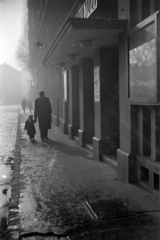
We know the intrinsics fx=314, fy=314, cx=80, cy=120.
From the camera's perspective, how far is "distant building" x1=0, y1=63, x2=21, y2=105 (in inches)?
4102

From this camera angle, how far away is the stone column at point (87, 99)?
9133 mm

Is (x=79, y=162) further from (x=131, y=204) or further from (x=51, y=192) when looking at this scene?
(x=131, y=204)

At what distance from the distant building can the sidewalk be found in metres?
99.1

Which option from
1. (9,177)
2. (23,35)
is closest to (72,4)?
(9,177)

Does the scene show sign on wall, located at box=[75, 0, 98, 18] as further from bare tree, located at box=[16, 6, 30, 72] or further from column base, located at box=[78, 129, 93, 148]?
bare tree, located at box=[16, 6, 30, 72]

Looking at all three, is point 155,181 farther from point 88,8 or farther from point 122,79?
point 88,8

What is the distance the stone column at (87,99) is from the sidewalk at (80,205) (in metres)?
2.36

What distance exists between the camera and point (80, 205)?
4473 mm

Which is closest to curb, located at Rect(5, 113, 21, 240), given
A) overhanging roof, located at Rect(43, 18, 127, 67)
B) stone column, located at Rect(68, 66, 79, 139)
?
overhanging roof, located at Rect(43, 18, 127, 67)

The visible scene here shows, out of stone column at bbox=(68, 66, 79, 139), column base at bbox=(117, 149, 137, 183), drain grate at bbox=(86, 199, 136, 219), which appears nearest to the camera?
drain grate at bbox=(86, 199, 136, 219)

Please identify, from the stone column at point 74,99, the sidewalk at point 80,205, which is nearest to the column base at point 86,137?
the stone column at point 74,99

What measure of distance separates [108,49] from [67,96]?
4808mm

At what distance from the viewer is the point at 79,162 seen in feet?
→ 24.4

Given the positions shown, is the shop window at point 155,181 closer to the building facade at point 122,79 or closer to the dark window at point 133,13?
the building facade at point 122,79
